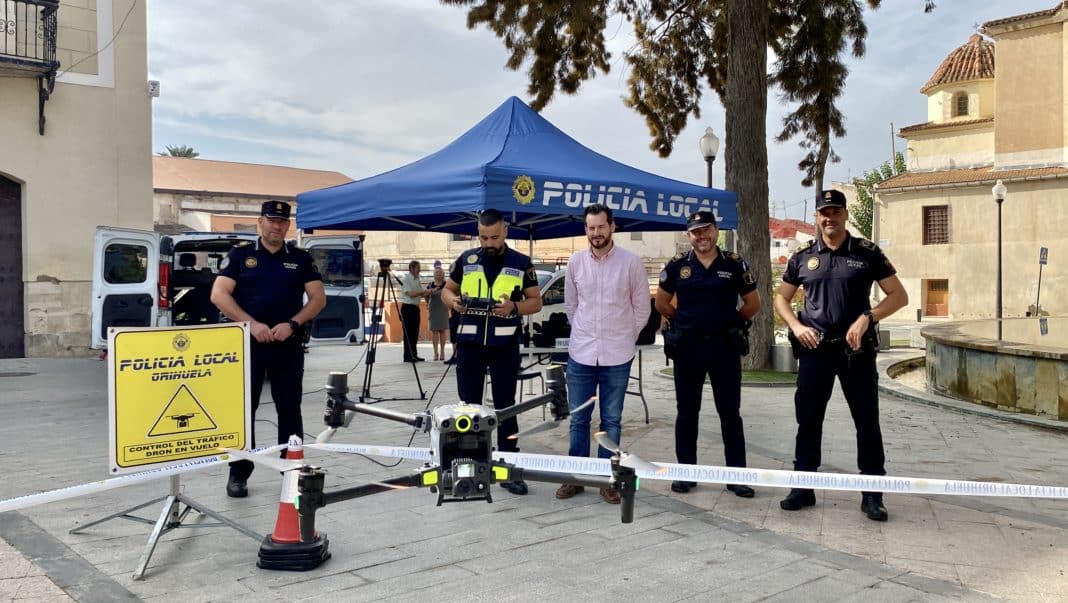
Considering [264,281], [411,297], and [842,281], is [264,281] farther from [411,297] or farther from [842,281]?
[411,297]

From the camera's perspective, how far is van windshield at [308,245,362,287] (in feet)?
38.9

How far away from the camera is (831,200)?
4.93 meters

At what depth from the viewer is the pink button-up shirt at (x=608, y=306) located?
529 centimetres

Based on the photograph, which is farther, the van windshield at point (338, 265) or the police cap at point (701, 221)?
the van windshield at point (338, 265)

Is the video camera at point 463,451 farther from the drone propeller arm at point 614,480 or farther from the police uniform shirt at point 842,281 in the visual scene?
the police uniform shirt at point 842,281

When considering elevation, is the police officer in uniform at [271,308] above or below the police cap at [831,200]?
below

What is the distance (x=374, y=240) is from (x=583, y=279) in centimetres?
5560

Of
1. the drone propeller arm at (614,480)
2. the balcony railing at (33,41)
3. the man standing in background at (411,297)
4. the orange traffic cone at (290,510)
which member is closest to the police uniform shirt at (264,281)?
the orange traffic cone at (290,510)

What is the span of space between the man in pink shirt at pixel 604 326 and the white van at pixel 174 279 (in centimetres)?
663

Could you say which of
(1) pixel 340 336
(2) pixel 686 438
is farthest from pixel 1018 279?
(2) pixel 686 438

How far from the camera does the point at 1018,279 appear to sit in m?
33.6

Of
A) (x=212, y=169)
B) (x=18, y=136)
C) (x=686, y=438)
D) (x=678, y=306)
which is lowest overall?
(x=686, y=438)

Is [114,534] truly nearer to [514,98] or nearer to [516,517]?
[516,517]

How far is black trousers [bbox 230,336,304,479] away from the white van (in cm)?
587
